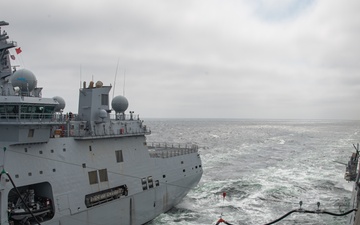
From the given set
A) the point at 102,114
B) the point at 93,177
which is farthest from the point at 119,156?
the point at 102,114

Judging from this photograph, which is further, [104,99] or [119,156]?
[104,99]

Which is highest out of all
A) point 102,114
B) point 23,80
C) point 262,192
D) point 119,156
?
point 23,80

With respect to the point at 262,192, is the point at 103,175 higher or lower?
higher

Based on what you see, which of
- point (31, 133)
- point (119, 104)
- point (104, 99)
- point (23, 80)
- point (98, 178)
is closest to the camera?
point (31, 133)

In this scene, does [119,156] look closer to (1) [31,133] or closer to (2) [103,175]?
(2) [103,175]

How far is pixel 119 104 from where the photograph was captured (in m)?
27.3

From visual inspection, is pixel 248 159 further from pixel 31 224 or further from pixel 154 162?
pixel 31 224

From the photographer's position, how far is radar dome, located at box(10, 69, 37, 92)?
1925 centimetres

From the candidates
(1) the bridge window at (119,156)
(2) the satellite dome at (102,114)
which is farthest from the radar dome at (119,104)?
(1) the bridge window at (119,156)

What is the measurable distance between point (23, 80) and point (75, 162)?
6.18 m

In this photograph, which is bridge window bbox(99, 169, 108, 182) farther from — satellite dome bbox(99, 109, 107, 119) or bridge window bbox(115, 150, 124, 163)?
satellite dome bbox(99, 109, 107, 119)

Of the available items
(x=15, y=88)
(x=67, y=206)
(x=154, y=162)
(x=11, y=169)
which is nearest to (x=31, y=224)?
(x=67, y=206)

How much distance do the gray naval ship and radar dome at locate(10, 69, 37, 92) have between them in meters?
0.03

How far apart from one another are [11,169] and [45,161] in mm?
2037
